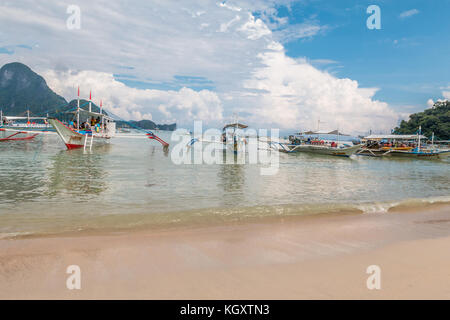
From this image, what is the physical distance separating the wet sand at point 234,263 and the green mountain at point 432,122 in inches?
3755

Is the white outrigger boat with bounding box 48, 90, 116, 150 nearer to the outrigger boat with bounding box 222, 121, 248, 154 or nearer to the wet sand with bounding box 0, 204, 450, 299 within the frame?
the outrigger boat with bounding box 222, 121, 248, 154

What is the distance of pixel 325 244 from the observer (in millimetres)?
5367

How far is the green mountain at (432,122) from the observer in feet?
264

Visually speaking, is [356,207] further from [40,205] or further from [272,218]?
[40,205]

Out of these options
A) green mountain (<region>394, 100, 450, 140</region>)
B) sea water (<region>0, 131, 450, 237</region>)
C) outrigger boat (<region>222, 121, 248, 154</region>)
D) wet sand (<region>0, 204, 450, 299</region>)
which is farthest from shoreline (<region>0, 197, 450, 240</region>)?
green mountain (<region>394, 100, 450, 140</region>)

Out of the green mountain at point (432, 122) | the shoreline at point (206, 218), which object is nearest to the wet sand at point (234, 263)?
the shoreline at point (206, 218)

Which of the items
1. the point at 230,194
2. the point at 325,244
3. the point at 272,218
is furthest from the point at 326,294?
the point at 230,194

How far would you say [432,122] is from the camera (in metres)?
84.0

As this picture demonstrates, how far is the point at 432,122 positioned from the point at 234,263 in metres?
103

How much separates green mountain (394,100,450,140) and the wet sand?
9539 centimetres

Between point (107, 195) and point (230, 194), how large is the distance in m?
4.54

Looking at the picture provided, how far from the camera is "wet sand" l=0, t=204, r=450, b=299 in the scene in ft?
11.3
